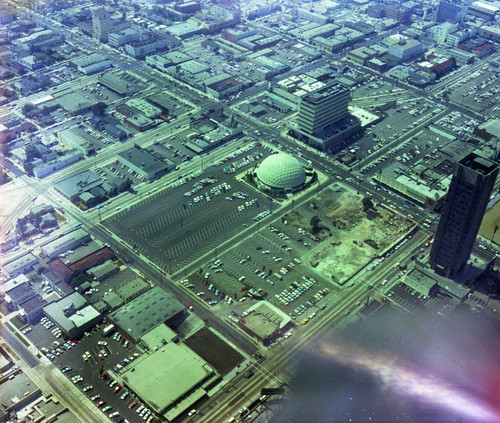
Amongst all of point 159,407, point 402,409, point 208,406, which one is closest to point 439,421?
point 402,409

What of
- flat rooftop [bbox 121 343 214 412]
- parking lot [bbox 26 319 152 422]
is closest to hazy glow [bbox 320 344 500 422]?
flat rooftop [bbox 121 343 214 412]

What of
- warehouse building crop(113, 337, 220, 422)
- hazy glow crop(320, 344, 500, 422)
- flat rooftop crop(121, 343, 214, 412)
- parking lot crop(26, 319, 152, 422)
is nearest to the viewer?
hazy glow crop(320, 344, 500, 422)

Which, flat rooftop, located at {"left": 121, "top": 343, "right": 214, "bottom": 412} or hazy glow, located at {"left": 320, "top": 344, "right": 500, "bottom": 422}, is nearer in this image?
hazy glow, located at {"left": 320, "top": 344, "right": 500, "bottom": 422}

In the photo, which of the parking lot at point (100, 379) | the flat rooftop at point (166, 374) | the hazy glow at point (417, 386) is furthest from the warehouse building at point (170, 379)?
the hazy glow at point (417, 386)

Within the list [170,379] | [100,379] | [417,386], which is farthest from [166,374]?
[417,386]

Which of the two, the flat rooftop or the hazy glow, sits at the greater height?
the hazy glow

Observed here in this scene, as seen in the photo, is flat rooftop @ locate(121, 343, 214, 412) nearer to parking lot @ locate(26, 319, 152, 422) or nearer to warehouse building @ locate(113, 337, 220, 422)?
warehouse building @ locate(113, 337, 220, 422)

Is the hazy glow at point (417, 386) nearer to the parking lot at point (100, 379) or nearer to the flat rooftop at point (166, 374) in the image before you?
the flat rooftop at point (166, 374)

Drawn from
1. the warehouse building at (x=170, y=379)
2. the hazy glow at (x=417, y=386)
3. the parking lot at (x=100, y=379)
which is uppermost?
the hazy glow at (x=417, y=386)
